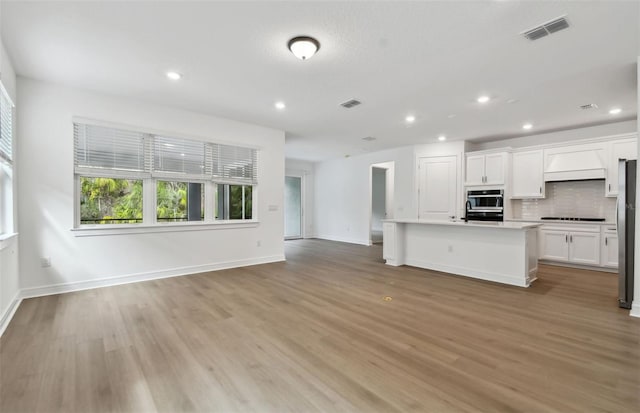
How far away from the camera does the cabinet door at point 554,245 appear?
5605mm

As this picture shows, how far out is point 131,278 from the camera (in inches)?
174

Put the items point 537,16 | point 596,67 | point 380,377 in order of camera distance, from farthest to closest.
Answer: point 596,67 < point 537,16 < point 380,377

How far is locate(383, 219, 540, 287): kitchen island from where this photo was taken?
4262 millimetres

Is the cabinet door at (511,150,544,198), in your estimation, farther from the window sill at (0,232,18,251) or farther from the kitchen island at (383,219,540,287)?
the window sill at (0,232,18,251)

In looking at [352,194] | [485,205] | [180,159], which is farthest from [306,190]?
[180,159]

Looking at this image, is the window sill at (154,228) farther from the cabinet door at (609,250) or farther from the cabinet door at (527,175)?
the cabinet door at (609,250)

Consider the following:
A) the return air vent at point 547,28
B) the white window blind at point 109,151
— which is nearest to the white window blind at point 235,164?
the white window blind at point 109,151

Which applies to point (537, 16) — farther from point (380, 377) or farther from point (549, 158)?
point (549, 158)

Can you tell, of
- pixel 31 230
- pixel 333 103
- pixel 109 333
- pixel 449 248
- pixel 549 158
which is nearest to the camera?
pixel 109 333

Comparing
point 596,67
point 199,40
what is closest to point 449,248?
point 596,67

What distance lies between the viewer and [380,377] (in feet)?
6.51

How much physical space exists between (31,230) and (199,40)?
10.7 ft

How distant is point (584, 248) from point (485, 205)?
6.05ft

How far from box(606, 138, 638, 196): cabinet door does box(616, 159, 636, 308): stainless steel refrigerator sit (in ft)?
8.23
